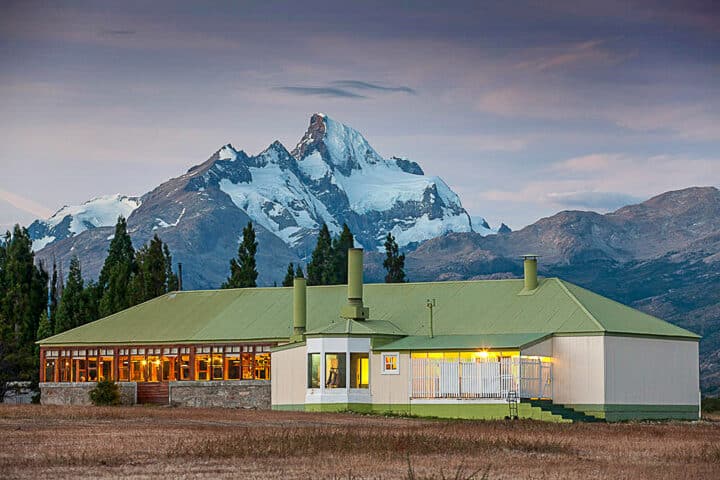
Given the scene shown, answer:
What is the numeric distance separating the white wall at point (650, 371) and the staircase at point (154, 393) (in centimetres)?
2752

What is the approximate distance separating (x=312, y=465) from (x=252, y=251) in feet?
265

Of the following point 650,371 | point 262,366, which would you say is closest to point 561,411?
point 650,371

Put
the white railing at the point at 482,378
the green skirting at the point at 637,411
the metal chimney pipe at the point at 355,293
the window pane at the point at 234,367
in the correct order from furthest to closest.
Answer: the window pane at the point at 234,367 → the metal chimney pipe at the point at 355,293 → the green skirting at the point at 637,411 → the white railing at the point at 482,378

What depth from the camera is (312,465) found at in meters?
32.9

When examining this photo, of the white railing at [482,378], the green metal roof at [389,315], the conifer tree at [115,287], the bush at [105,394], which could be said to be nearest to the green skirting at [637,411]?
the white railing at [482,378]

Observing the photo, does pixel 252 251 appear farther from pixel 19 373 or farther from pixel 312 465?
pixel 312 465

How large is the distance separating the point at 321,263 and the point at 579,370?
5255 cm

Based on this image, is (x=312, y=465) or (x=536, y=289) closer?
(x=312, y=465)

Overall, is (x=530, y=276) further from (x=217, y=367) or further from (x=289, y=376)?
(x=217, y=367)

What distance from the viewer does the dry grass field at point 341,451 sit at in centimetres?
3164

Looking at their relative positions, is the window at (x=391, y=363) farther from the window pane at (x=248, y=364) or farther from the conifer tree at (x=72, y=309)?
the conifer tree at (x=72, y=309)

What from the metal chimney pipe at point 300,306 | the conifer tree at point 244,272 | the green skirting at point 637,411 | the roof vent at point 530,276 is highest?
the conifer tree at point 244,272

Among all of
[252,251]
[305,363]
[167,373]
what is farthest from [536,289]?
[252,251]

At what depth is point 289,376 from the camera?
75125 millimetres
